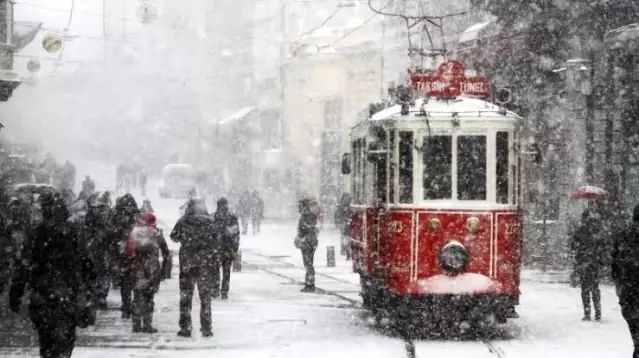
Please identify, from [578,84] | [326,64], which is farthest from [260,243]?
[326,64]

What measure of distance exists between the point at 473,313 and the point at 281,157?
49.8 meters

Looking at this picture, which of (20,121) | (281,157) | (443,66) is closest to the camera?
(443,66)

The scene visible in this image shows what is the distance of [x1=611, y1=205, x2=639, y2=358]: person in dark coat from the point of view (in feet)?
36.0

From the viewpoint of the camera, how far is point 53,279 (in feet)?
33.0

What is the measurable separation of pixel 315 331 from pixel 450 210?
2.49m

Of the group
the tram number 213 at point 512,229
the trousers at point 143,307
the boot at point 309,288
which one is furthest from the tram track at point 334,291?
the trousers at point 143,307

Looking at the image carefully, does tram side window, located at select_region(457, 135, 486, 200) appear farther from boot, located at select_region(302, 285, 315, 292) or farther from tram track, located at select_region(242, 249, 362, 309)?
boot, located at select_region(302, 285, 315, 292)

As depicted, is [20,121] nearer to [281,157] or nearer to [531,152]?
[281,157]

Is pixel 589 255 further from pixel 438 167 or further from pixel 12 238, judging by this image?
pixel 12 238

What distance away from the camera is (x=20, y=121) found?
102 metres

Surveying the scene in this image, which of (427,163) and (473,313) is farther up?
(427,163)

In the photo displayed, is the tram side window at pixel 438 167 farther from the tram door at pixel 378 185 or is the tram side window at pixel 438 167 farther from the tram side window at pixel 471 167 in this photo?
the tram door at pixel 378 185

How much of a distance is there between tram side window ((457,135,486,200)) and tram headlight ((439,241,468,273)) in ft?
2.14

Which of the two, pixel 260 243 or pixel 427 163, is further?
pixel 260 243
